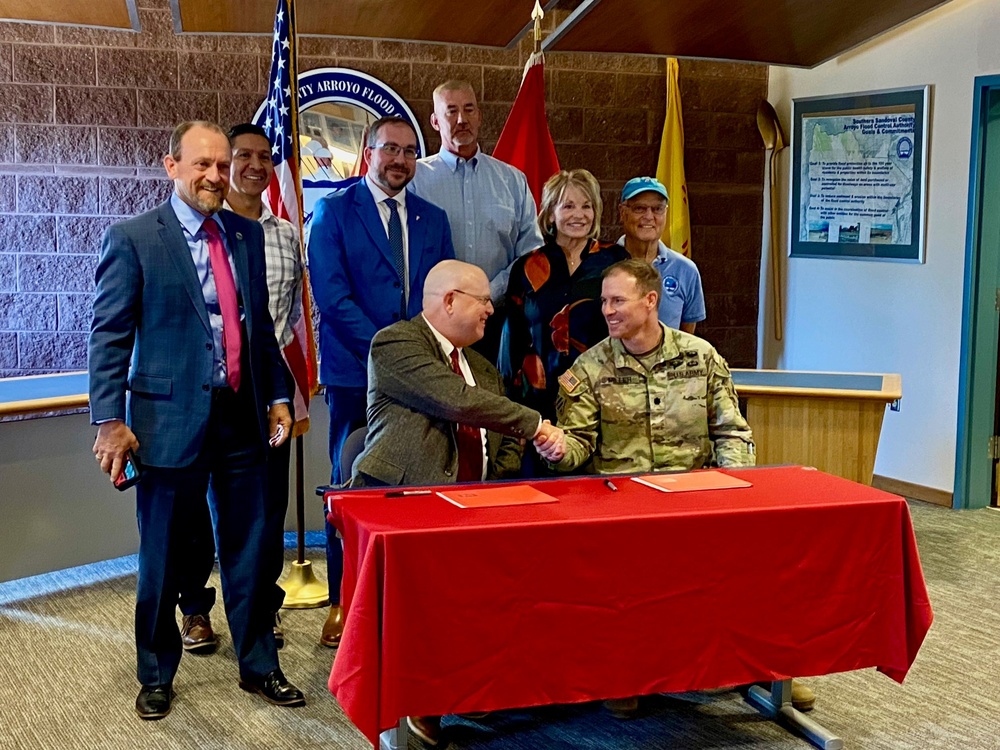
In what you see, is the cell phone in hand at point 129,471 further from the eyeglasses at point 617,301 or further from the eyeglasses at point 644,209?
the eyeglasses at point 644,209

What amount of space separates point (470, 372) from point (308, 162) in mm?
2787

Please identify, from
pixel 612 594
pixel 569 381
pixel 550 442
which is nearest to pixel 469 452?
pixel 550 442

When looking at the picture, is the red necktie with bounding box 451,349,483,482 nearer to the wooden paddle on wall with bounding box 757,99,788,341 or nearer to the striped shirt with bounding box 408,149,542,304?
the striped shirt with bounding box 408,149,542,304

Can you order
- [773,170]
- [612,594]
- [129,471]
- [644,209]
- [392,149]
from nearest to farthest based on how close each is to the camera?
1. [612,594]
2. [129,471]
3. [392,149]
4. [644,209]
5. [773,170]

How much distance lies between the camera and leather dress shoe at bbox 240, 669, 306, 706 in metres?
2.97

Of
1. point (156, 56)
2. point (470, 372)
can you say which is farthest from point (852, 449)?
point (156, 56)

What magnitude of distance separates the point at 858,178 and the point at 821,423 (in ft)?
5.97

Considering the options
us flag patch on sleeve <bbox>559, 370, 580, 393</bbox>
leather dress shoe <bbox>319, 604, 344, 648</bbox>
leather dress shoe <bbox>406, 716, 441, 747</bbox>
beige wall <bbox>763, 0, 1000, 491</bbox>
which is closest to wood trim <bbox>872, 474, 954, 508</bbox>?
beige wall <bbox>763, 0, 1000, 491</bbox>

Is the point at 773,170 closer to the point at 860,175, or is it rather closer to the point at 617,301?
the point at 860,175

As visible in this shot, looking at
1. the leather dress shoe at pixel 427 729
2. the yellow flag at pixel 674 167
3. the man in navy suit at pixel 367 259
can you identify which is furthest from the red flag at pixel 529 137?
the leather dress shoe at pixel 427 729

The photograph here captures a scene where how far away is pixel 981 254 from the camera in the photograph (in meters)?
5.11

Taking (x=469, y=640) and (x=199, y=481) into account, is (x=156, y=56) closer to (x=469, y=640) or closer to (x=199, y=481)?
(x=199, y=481)

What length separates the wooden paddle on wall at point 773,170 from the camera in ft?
19.6

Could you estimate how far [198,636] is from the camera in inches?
134
